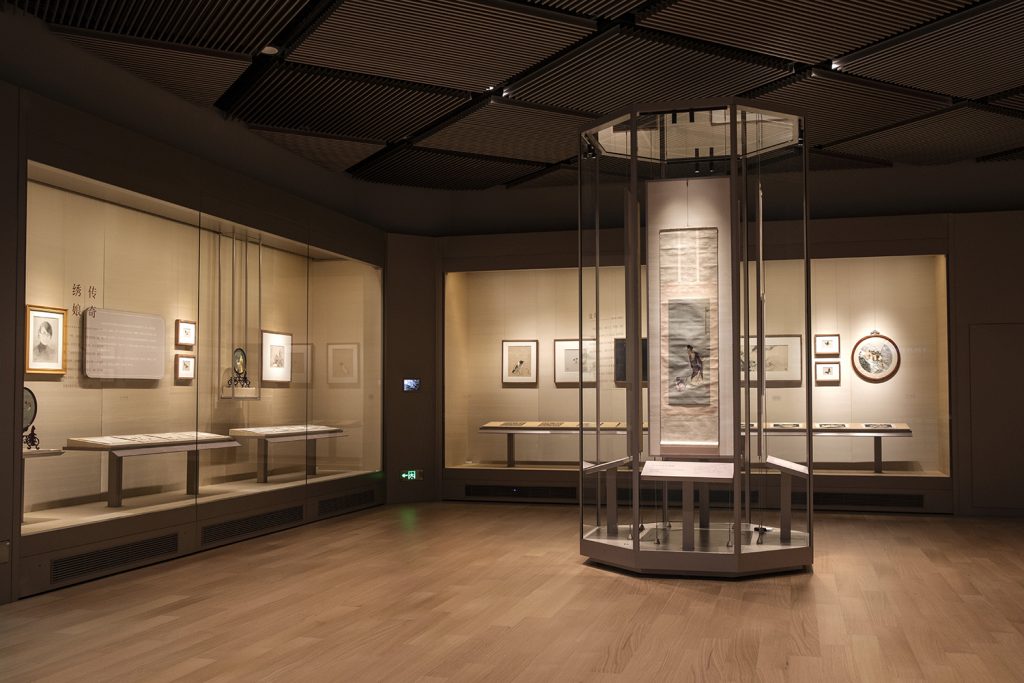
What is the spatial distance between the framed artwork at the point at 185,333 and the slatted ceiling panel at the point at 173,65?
2056 millimetres

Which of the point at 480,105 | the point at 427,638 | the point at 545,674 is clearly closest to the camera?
the point at 545,674

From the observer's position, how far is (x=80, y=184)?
6.76 metres

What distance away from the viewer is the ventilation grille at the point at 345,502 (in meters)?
10.0

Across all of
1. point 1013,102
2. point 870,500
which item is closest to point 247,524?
point 870,500

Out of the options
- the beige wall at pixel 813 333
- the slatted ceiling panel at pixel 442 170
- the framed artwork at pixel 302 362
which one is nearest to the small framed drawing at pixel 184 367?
the framed artwork at pixel 302 362

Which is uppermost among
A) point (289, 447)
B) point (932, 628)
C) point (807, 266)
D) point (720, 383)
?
point (807, 266)

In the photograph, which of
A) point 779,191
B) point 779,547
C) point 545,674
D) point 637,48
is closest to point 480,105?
point 637,48

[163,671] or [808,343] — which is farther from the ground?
[808,343]

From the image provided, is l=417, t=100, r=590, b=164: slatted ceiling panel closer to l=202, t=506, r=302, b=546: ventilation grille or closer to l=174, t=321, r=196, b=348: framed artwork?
l=174, t=321, r=196, b=348: framed artwork

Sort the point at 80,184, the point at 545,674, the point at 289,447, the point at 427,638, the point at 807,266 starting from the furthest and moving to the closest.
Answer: the point at 289,447
the point at 807,266
the point at 80,184
the point at 427,638
the point at 545,674

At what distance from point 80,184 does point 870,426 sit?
882 cm

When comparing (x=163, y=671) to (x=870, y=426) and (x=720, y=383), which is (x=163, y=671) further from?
(x=870, y=426)

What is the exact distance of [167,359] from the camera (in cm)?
769

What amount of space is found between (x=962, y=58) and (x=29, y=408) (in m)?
7.74
